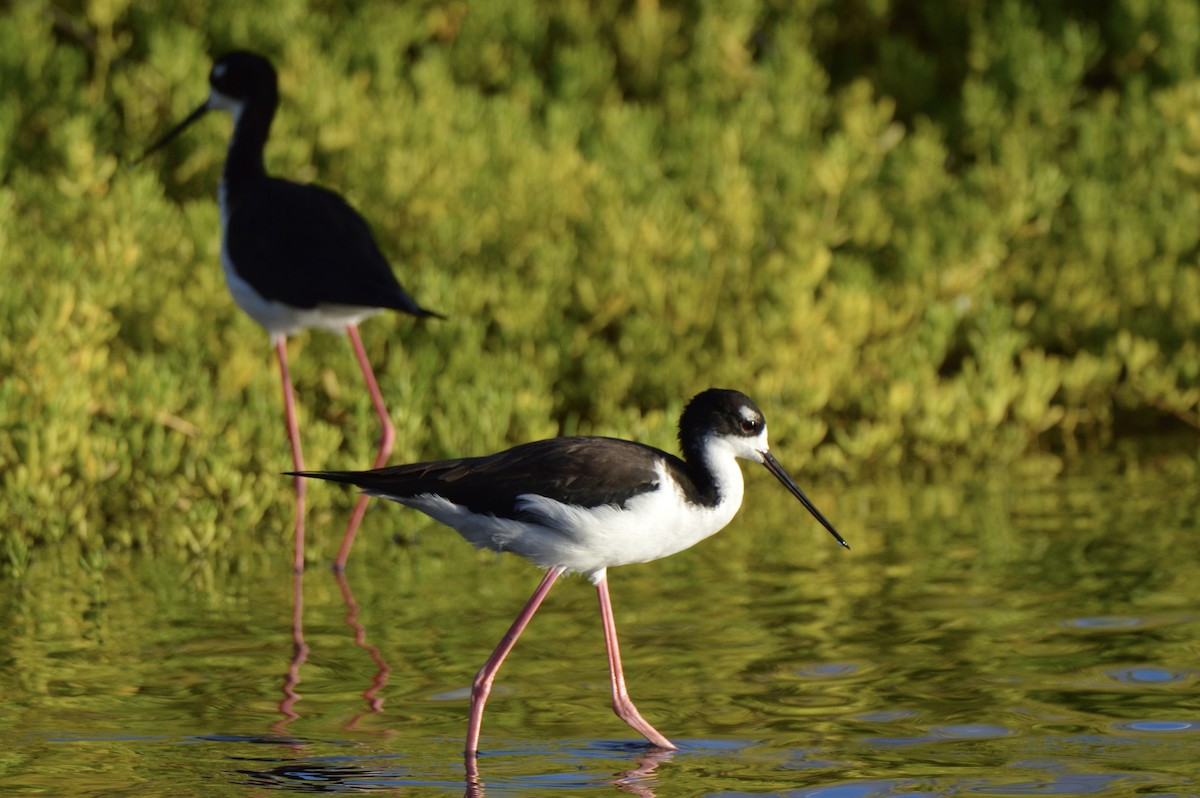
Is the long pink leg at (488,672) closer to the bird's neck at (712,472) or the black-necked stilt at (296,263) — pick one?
the bird's neck at (712,472)

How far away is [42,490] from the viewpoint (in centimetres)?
789

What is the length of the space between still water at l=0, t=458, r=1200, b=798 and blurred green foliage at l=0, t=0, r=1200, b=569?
66 centimetres

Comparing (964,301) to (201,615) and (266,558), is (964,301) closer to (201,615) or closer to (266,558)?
(266,558)

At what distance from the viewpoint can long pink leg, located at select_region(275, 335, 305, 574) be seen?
316 inches

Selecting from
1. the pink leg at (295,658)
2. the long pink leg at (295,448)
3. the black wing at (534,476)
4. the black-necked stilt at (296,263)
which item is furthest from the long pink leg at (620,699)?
the long pink leg at (295,448)

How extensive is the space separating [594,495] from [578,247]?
206 inches

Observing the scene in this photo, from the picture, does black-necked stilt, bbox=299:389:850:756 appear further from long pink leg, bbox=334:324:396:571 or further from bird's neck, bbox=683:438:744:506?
long pink leg, bbox=334:324:396:571

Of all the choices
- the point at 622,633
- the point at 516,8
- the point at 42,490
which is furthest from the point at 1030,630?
the point at 516,8

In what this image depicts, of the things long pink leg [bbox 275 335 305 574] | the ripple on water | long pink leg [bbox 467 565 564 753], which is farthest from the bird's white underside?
long pink leg [bbox 275 335 305 574]

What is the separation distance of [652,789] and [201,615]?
2773 mm

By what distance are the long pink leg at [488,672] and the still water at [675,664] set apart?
0.09 m

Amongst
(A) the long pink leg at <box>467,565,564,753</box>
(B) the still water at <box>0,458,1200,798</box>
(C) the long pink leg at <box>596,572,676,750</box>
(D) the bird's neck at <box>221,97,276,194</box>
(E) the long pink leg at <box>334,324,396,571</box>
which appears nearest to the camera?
(B) the still water at <box>0,458,1200,798</box>

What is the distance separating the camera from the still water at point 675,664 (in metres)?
5.09

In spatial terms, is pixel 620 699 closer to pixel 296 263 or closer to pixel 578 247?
pixel 296 263
